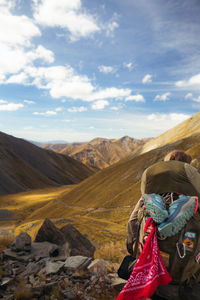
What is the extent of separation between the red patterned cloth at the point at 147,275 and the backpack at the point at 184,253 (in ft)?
0.39

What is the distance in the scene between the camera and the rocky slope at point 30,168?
6925cm

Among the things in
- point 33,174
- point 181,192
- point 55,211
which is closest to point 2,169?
point 33,174

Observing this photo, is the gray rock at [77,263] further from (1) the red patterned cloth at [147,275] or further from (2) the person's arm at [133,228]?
(1) the red patterned cloth at [147,275]

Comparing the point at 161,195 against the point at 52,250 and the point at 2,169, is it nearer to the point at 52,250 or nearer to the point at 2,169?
the point at 52,250

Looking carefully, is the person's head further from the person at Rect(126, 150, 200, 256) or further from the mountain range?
the mountain range

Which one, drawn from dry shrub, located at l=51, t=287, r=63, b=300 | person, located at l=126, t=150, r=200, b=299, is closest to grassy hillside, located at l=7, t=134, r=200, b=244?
dry shrub, located at l=51, t=287, r=63, b=300

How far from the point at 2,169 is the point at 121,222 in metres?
63.9

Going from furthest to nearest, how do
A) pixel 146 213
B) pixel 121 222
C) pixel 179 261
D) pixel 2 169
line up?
1. pixel 2 169
2. pixel 121 222
3. pixel 146 213
4. pixel 179 261

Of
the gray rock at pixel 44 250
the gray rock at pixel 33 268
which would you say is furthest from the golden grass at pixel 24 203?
the gray rock at pixel 33 268

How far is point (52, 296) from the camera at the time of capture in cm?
374

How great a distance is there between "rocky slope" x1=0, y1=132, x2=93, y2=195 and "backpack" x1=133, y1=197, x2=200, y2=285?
64.5 m

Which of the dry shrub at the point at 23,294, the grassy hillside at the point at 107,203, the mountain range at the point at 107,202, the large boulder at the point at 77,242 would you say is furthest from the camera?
the mountain range at the point at 107,202

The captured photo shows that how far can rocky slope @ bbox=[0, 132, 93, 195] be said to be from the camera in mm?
69250

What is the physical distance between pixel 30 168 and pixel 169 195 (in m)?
86.1
